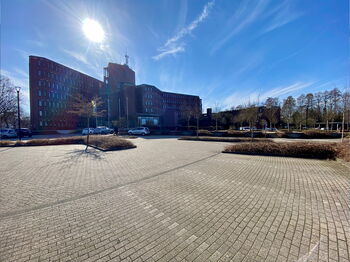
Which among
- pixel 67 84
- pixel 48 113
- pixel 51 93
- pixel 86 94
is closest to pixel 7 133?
pixel 48 113

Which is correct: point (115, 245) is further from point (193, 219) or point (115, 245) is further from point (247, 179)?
point (247, 179)

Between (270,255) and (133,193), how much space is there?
335 centimetres

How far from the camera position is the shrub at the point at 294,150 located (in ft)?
26.6

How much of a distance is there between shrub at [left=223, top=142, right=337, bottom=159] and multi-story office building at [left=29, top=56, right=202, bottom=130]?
22601mm

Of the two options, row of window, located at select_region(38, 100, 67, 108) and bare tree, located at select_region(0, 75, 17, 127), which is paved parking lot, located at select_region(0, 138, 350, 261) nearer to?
bare tree, located at select_region(0, 75, 17, 127)

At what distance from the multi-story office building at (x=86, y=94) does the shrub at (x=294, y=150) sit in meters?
22.6

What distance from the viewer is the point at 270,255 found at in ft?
6.77

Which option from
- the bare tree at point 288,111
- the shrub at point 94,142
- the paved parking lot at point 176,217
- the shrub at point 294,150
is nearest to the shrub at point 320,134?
the bare tree at point 288,111

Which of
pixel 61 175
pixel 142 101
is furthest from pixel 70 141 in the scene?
pixel 142 101

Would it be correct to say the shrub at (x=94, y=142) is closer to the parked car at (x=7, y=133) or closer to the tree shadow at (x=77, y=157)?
the tree shadow at (x=77, y=157)

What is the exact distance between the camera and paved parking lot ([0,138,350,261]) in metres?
2.14

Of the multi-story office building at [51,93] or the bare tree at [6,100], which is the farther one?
the multi-story office building at [51,93]

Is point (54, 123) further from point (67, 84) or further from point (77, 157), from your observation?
point (77, 157)

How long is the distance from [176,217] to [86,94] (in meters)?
75.0
